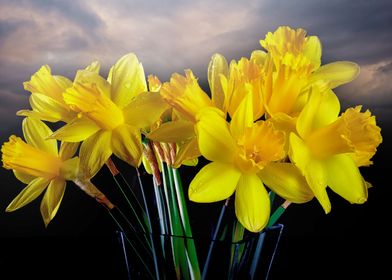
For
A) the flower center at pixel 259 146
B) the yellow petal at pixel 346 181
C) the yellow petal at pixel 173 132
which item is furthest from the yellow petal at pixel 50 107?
the yellow petal at pixel 346 181

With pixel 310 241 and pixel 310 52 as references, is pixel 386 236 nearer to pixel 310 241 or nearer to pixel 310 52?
pixel 310 241

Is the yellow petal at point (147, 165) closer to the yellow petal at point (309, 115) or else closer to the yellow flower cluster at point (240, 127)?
the yellow flower cluster at point (240, 127)

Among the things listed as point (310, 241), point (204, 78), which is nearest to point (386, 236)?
point (310, 241)

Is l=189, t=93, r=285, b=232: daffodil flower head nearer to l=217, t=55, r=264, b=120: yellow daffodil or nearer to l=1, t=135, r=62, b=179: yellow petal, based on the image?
l=217, t=55, r=264, b=120: yellow daffodil

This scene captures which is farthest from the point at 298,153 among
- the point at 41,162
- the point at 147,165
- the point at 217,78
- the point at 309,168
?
the point at 41,162

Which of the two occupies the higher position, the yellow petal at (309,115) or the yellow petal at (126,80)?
the yellow petal at (126,80)
